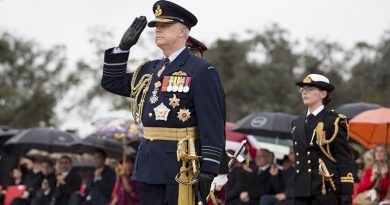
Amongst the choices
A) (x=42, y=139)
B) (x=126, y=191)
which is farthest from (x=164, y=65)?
(x=42, y=139)

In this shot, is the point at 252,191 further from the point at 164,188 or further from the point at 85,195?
the point at 164,188

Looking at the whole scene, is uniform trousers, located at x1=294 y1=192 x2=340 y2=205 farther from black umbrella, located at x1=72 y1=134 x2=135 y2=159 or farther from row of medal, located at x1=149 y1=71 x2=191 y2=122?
black umbrella, located at x1=72 y1=134 x2=135 y2=159

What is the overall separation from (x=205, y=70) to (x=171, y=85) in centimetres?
28

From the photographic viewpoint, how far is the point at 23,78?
51031 millimetres

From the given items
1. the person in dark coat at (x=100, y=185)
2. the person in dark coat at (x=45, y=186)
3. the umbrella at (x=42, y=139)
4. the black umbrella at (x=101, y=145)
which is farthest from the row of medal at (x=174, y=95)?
the umbrella at (x=42, y=139)

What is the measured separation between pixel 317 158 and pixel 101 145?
7.76 meters

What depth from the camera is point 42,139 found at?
1692cm

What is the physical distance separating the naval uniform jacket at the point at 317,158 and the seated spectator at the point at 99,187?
6580mm

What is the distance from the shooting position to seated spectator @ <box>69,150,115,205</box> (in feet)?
49.0

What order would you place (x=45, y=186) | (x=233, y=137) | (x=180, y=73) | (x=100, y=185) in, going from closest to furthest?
1. (x=180, y=73)
2. (x=233, y=137)
3. (x=100, y=185)
4. (x=45, y=186)

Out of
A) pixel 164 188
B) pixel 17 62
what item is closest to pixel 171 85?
pixel 164 188

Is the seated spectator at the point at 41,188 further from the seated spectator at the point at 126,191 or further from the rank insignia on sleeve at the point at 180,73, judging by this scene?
the rank insignia on sleeve at the point at 180,73

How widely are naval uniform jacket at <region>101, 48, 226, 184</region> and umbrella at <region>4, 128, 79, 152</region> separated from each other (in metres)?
10.7

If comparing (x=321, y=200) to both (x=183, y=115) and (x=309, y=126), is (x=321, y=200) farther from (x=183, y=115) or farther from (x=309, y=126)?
(x=183, y=115)
